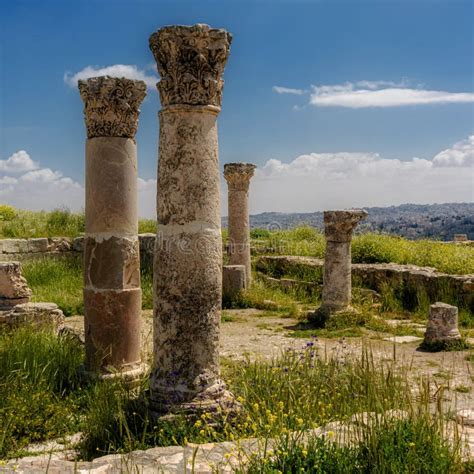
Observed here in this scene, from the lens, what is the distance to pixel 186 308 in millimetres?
5508

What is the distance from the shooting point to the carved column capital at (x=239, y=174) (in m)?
16.0

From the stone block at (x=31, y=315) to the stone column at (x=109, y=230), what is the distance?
9.40ft

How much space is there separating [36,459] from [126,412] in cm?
105

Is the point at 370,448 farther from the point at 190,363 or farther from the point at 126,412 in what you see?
the point at 126,412

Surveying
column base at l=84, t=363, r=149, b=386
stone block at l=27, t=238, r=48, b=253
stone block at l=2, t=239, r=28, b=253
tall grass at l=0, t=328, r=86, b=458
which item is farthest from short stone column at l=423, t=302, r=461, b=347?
stone block at l=2, t=239, r=28, b=253

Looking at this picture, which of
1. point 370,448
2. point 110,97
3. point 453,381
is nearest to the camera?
point 370,448

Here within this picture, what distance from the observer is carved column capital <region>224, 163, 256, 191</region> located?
1598cm

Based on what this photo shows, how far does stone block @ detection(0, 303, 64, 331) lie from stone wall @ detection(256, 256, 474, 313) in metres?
7.61

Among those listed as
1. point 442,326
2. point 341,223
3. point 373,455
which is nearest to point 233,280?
point 341,223

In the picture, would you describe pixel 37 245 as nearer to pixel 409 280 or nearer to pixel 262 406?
pixel 409 280

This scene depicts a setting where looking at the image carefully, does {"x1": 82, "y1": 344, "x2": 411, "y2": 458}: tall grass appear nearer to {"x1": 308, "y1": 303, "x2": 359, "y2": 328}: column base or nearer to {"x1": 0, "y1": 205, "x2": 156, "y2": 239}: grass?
{"x1": 308, "y1": 303, "x2": 359, "y2": 328}: column base

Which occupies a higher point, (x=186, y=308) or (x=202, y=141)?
(x=202, y=141)

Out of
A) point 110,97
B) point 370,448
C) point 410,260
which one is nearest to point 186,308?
point 370,448

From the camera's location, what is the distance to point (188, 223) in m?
5.46
